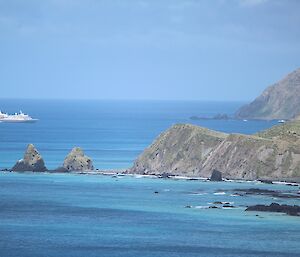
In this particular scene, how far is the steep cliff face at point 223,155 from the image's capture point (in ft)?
598

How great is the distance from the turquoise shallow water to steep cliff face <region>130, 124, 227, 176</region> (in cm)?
1629

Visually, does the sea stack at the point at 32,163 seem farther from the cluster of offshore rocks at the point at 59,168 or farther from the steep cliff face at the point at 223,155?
the steep cliff face at the point at 223,155

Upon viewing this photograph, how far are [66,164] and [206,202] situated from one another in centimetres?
4955

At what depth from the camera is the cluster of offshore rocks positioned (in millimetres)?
190750

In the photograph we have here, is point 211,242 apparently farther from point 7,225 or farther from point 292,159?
point 292,159

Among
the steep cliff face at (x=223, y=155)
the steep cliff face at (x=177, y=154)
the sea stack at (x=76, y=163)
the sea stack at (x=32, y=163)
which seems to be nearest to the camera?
the steep cliff face at (x=223, y=155)

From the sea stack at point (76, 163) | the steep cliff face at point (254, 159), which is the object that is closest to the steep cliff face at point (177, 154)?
the steep cliff face at point (254, 159)

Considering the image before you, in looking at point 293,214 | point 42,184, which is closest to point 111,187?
point 42,184

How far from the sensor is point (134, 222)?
429ft

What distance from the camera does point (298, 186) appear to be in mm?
171875

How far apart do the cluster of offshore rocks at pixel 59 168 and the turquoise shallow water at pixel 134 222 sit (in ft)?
49.8

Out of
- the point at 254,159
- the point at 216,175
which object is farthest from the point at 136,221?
the point at 254,159

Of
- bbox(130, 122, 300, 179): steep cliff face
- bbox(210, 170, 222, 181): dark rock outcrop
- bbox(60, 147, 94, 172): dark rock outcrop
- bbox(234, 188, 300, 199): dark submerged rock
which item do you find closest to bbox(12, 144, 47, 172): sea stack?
bbox(60, 147, 94, 172): dark rock outcrop

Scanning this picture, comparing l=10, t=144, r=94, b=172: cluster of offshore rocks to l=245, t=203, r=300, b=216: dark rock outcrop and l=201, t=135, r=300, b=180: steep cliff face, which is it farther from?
l=245, t=203, r=300, b=216: dark rock outcrop
